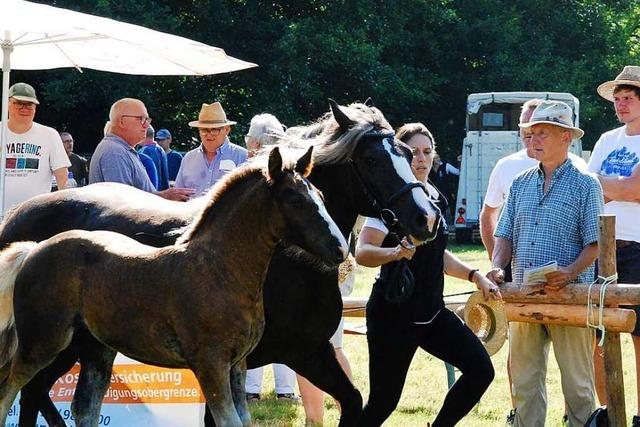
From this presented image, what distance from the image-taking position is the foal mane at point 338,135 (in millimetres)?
5895

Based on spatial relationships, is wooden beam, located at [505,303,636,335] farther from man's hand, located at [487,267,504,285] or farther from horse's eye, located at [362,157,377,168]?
horse's eye, located at [362,157,377,168]

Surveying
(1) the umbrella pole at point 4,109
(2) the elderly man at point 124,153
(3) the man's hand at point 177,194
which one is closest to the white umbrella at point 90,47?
(1) the umbrella pole at point 4,109

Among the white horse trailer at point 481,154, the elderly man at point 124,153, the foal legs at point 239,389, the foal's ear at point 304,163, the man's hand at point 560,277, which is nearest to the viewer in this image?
the foal's ear at point 304,163

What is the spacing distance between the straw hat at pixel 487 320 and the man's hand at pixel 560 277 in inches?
13.3

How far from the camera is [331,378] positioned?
19.4ft

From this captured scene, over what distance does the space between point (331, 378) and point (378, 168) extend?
1.14 meters

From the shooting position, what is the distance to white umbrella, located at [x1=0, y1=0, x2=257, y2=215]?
Result: 7.51 m

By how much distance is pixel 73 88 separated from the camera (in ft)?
78.9

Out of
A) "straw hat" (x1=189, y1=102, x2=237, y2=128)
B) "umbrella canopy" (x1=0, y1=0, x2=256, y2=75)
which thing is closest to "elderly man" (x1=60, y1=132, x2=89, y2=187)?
"umbrella canopy" (x1=0, y1=0, x2=256, y2=75)

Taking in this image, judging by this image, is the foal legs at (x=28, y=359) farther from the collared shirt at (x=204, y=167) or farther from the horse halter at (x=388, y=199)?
the collared shirt at (x=204, y=167)

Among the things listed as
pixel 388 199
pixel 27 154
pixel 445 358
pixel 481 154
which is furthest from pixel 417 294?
pixel 481 154

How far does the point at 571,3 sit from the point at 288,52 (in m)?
12.0

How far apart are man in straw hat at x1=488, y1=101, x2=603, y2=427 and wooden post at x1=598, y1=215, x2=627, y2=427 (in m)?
0.08

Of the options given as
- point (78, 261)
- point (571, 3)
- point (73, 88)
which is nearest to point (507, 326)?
point (78, 261)
